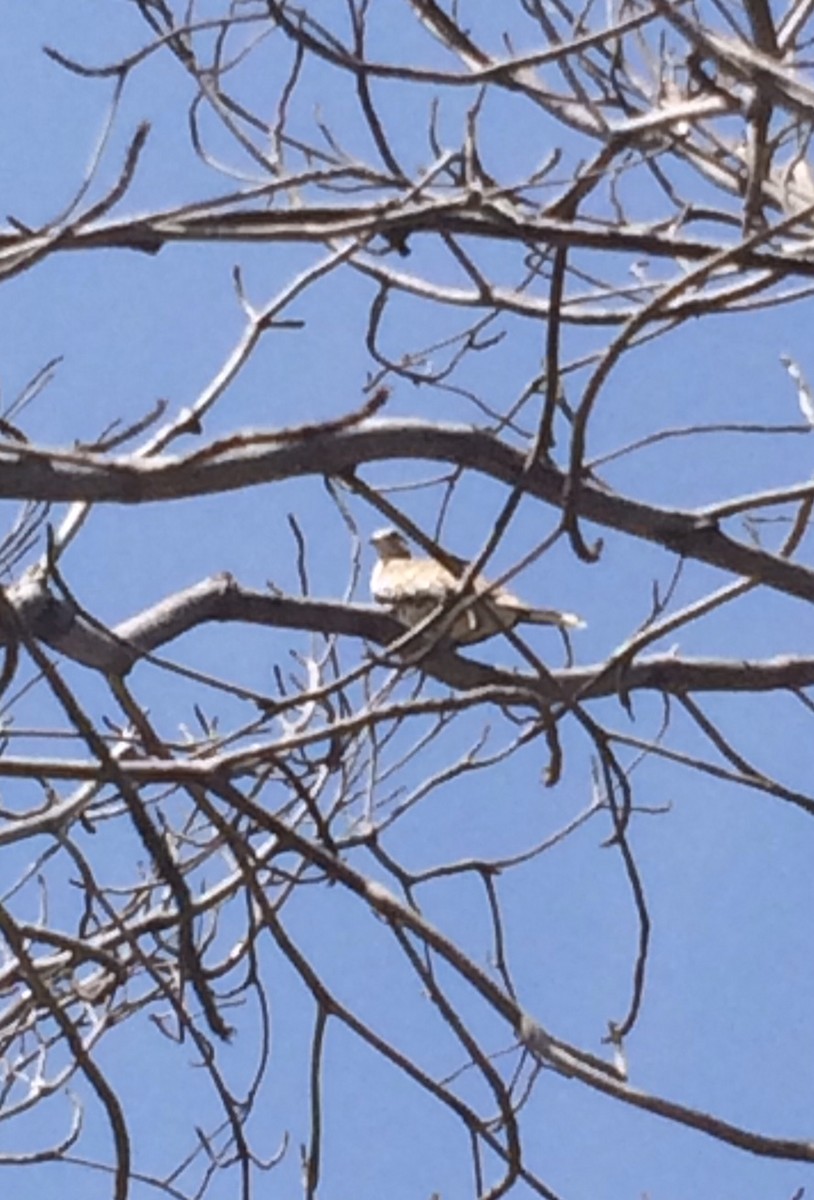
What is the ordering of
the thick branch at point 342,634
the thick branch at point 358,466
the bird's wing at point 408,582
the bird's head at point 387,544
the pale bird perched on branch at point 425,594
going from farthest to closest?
the bird's head at point 387,544 < the bird's wing at point 408,582 < the pale bird perched on branch at point 425,594 < the thick branch at point 342,634 < the thick branch at point 358,466

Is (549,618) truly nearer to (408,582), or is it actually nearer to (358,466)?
(408,582)

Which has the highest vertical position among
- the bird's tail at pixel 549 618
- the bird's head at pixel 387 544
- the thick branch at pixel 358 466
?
the bird's head at pixel 387 544

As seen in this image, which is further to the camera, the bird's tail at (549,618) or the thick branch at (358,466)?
the bird's tail at (549,618)

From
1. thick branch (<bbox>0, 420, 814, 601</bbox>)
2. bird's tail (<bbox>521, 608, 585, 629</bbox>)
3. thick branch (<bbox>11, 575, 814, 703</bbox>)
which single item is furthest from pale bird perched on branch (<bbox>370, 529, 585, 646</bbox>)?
thick branch (<bbox>0, 420, 814, 601</bbox>)

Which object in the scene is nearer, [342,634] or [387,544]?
[342,634]

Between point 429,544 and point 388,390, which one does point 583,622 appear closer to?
point 429,544

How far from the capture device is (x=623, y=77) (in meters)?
3.51

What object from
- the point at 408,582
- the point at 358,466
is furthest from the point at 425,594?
the point at 358,466

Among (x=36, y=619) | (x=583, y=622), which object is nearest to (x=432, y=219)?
(x=36, y=619)

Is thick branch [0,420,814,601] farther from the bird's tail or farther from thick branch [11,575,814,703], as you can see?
the bird's tail

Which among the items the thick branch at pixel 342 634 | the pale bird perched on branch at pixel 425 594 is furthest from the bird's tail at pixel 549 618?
the thick branch at pixel 342 634

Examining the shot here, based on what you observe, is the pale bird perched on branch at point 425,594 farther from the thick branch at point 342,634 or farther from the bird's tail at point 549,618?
the thick branch at point 342,634

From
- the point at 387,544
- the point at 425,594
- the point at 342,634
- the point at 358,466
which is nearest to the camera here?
the point at 358,466

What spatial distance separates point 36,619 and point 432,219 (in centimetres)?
73
